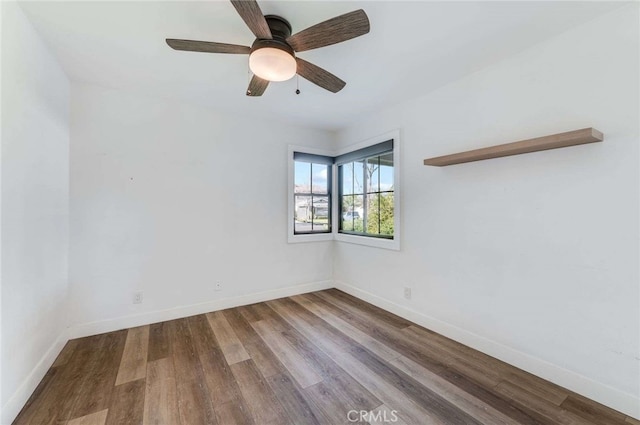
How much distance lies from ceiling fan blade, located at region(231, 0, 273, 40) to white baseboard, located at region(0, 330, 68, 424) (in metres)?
2.51

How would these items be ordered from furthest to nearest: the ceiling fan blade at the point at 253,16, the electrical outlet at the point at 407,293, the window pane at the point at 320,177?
the window pane at the point at 320,177
the electrical outlet at the point at 407,293
the ceiling fan blade at the point at 253,16

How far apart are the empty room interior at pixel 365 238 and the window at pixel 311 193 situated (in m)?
0.64

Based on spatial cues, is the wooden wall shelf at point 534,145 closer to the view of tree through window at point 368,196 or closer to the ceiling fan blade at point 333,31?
the view of tree through window at point 368,196

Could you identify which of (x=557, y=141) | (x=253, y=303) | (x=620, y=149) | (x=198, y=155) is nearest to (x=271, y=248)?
(x=253, y=303)

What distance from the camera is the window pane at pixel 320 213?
404 centimetres

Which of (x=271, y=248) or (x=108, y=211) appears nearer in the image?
(x=108, y=211)

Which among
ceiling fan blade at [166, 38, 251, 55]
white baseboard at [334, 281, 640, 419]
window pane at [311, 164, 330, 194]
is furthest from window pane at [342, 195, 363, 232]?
ceiling fan blade at [166, 38, 251, 55]

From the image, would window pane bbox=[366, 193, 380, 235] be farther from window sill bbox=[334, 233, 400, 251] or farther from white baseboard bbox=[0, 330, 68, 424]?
white baseboard bbox=[0, 330, 68, 424]

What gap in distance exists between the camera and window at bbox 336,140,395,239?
3293 millimetres

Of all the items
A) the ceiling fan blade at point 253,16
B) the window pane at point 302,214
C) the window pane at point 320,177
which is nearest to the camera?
the ceiling fan blade at point 253,16

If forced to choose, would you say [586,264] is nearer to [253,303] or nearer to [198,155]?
[253,303]

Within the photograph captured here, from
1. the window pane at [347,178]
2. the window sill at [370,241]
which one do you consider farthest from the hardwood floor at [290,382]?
the window pane at [347,178]

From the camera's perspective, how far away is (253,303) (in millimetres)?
3410

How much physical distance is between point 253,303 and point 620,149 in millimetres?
3613
